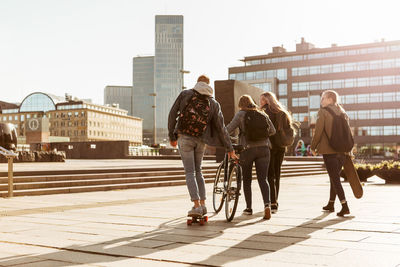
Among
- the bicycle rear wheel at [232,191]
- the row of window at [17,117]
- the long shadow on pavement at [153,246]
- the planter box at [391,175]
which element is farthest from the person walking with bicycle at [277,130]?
the row of window at [17,117]

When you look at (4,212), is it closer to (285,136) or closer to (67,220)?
(67,220)

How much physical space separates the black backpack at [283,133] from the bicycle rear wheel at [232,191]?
Result: 4.06 ft

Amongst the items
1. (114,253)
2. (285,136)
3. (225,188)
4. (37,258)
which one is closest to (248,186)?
(225,188)

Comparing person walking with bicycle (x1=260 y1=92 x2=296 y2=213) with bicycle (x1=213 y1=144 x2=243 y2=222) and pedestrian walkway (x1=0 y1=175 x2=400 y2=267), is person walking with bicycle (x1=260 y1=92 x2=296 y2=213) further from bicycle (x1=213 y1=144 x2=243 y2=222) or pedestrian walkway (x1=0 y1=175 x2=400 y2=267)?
bicycle (x1=213 y1=144 x2=243 y2=222)

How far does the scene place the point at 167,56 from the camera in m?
168

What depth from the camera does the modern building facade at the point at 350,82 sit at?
269 feet

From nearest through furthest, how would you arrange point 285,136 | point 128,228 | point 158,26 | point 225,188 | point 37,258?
point 37,258
point 128,228
point 225,188
point 285,136
point 158,26

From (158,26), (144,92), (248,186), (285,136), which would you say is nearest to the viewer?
(248,186)

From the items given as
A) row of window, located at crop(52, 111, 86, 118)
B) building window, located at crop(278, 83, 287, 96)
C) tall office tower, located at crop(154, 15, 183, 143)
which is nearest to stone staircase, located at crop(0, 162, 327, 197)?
building window, located at crop(278, 83, 287, 96)

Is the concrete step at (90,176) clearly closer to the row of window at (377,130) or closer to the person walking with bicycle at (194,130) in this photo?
the person walking with bicycle at (194,130)

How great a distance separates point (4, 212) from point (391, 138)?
80.9m

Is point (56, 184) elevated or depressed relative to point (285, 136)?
depressed

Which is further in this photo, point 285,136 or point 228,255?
point 285,136

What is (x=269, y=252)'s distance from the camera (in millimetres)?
4484
